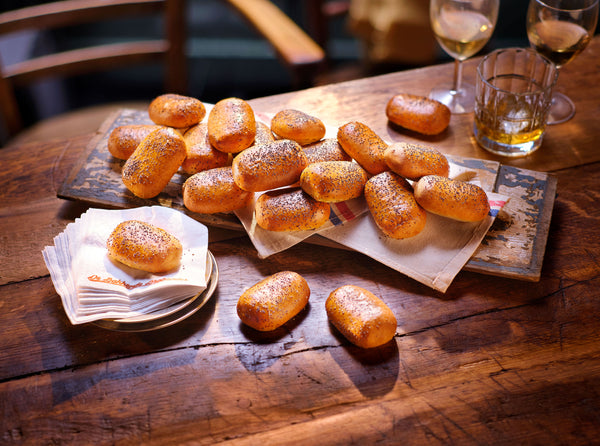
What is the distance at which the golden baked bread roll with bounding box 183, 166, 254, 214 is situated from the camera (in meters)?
1.07

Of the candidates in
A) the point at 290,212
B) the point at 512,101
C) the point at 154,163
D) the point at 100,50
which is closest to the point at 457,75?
the point at 512,101

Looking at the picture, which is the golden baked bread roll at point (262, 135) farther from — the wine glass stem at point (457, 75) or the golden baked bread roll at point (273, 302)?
the wine glass stem at point (457, 75)

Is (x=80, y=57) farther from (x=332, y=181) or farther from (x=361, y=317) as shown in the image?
(x=361, y=317)

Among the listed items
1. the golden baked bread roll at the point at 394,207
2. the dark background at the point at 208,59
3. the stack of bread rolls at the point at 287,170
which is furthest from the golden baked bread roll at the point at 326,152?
the dark background at the point at 208,59

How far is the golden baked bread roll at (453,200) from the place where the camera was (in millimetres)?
1018

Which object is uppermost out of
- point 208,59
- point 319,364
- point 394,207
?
point 394,207

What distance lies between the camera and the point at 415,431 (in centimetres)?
81

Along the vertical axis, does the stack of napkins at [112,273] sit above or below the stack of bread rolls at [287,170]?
below

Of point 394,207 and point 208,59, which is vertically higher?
point 394,207

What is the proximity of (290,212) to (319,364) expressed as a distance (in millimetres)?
285

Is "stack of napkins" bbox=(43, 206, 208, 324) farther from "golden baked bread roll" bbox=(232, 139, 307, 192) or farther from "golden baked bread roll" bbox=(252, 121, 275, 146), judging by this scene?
"golden baked bread roll" bbox=(252, 121, 275, 146)

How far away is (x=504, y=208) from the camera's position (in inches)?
43.4

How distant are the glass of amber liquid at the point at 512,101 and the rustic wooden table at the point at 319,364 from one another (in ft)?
0.69

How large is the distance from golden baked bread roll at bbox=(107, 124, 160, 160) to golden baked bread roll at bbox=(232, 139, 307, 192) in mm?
270
